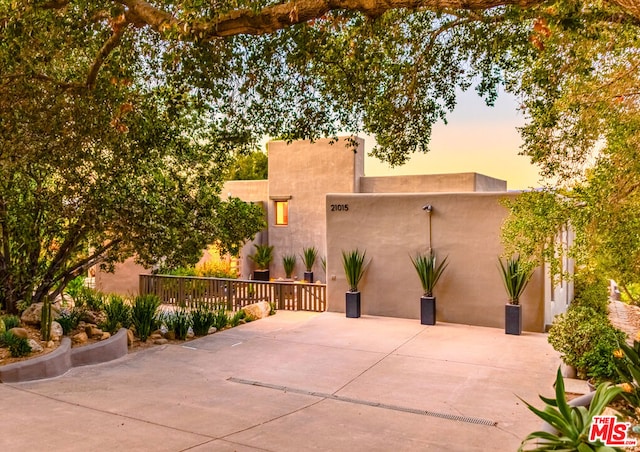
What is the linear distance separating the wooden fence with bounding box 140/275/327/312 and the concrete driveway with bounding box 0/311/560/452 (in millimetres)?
3353

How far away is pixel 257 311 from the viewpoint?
484 inches

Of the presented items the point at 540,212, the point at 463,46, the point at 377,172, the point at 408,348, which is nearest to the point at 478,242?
the point at 408,348

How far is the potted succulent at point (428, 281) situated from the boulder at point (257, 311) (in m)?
3.68

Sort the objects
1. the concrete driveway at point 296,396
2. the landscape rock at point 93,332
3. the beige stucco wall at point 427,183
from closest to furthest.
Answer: the concrete driveway at point 296,396 → the landscape rock at point 93,332 → the beige stucco wall at point 427,183

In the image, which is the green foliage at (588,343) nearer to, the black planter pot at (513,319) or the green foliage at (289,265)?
the black planter pot at (513,319)

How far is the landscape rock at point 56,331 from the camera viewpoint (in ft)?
25.6

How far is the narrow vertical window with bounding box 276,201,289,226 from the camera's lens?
882 inches

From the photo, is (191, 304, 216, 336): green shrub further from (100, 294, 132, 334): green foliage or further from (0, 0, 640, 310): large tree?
(0, 0, 640, 310): large tree

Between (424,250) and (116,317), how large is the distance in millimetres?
6463

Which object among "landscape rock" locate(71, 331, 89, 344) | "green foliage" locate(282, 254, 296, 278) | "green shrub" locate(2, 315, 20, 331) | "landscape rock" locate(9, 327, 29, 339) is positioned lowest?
"landscape rock" locate(71, 331, 89, 344)

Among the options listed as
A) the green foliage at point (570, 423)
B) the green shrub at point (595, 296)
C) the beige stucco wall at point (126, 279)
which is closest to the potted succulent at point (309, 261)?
the beige stucco wall at point (126, 279)

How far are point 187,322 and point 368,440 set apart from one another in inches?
234

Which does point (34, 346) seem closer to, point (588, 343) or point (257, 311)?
point (257, 311)

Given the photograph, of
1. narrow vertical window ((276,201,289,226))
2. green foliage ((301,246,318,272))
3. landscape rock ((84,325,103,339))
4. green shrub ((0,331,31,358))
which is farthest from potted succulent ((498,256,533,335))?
narrow vertical window ((276,201,289,226))
